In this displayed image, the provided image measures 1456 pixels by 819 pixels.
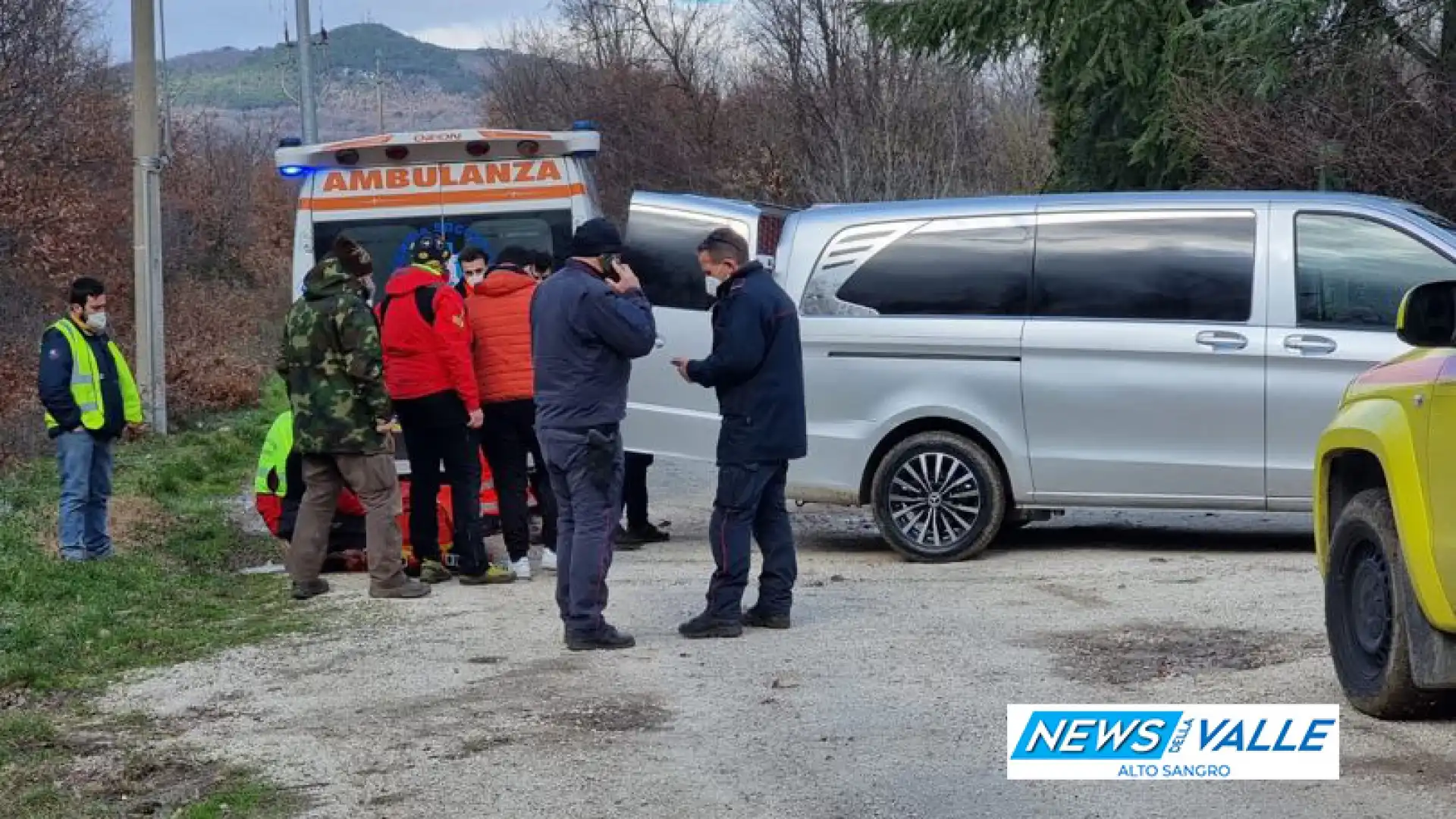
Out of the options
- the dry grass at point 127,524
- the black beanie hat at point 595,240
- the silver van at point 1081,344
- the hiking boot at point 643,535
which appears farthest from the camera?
the hiking boot at point 643,535

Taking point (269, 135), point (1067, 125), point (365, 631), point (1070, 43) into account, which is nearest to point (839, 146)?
point (1067, 125)

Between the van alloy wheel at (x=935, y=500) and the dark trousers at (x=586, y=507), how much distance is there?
291 cm

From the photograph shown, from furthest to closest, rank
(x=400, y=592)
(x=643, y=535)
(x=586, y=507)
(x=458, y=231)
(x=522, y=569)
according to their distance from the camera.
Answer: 1. (x=458, y=231)
2. (x=643, y=535)
3. (x=522, y=569)
4. (x=400, y=592)
5. (x=586, y=507)

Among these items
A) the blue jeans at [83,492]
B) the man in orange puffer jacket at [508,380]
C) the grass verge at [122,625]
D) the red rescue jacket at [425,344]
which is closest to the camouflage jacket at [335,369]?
the red rescue jacket at [425,344]

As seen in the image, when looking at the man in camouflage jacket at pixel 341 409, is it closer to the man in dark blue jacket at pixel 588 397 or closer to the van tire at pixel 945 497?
the man in dark blue jacket at pixel 588 397

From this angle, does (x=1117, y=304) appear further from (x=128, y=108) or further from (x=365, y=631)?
(x=128, y=108)

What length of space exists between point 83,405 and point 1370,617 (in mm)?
7697

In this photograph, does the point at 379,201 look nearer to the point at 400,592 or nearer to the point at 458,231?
the point at 458,231

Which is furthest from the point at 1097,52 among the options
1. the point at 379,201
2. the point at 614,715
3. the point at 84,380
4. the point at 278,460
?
the point at 614,715

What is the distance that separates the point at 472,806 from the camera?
240 inches

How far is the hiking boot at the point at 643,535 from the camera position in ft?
42.2

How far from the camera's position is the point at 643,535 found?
12.9m

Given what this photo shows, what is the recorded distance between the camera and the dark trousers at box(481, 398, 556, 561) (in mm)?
11078

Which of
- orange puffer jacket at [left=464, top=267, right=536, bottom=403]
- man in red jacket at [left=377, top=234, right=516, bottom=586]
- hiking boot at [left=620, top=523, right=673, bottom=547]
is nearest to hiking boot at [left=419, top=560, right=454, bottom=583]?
man in red jacket at [left=377, top=234, right=516, bottom=586]
